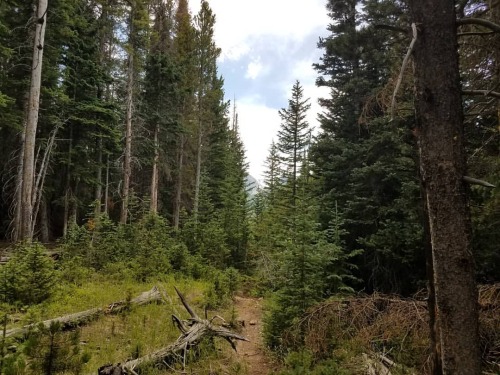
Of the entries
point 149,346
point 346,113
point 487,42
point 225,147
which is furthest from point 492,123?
point 225,147

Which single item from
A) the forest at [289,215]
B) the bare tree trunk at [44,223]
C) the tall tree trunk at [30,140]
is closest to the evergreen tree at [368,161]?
the forest at [289,215]

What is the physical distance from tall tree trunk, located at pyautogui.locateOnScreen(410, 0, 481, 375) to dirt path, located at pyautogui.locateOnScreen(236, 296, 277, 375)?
400 centimetres

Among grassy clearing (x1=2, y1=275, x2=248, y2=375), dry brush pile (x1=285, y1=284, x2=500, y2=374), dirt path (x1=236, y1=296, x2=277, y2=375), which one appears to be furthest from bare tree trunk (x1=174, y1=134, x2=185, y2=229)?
dry brush pile (x1=285, y1=284, x2=500, y2=374)

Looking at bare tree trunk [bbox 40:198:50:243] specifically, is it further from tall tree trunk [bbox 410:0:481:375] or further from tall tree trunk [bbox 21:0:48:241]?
tall tree trunk [bbox 410:0:481:375]

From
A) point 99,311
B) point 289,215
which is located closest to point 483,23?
point 99,311

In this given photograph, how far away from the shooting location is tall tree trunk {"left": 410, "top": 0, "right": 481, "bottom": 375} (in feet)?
8.27

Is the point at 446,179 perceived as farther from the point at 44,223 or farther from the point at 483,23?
the point at 44,223

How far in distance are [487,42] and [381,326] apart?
4.59 meters

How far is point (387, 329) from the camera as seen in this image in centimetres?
450

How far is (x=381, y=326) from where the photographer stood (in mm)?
4539

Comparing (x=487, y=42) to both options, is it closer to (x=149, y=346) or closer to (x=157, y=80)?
(x=149, y=346)

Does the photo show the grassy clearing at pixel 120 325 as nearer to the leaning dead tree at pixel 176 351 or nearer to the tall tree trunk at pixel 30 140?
the leaning dead tree at pixel 176 351

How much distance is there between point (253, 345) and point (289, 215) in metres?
7.39

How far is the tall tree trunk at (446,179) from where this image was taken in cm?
252
